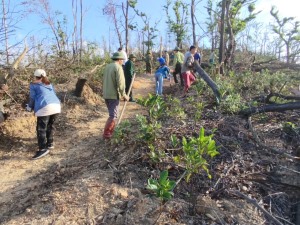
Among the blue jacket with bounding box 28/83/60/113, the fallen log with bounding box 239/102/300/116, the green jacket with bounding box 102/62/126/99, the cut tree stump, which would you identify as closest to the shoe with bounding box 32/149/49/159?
the blue jacket with bounding box 28/83/60/113

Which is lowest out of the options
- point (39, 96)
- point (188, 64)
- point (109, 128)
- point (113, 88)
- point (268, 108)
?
point (109, 128)

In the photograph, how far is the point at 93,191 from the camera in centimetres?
343

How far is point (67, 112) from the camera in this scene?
7148 millimetres

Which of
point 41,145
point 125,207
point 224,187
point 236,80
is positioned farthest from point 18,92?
point 236,80

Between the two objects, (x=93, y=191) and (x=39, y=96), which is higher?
(x=39, y=96)

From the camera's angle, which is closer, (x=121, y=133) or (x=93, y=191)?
(x=93, y=191)

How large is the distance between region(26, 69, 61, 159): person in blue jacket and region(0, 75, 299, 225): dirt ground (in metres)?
0.30

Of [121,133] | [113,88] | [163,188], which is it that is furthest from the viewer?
[113,88]

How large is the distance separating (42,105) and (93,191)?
2150 millimetres

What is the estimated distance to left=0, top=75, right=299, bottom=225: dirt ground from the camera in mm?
3105

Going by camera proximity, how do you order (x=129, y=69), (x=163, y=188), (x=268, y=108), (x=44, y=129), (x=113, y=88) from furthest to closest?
1. (x=129, y=69)
2. (x=268, y=108)
3. (x=113, y=88)
4. (x=44, y=129)
5. (x=163, y=188)

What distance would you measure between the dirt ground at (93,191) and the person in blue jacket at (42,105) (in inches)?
11.8

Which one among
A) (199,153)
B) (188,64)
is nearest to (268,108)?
(199,153)

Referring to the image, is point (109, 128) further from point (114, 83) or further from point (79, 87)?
point (79, 87)
